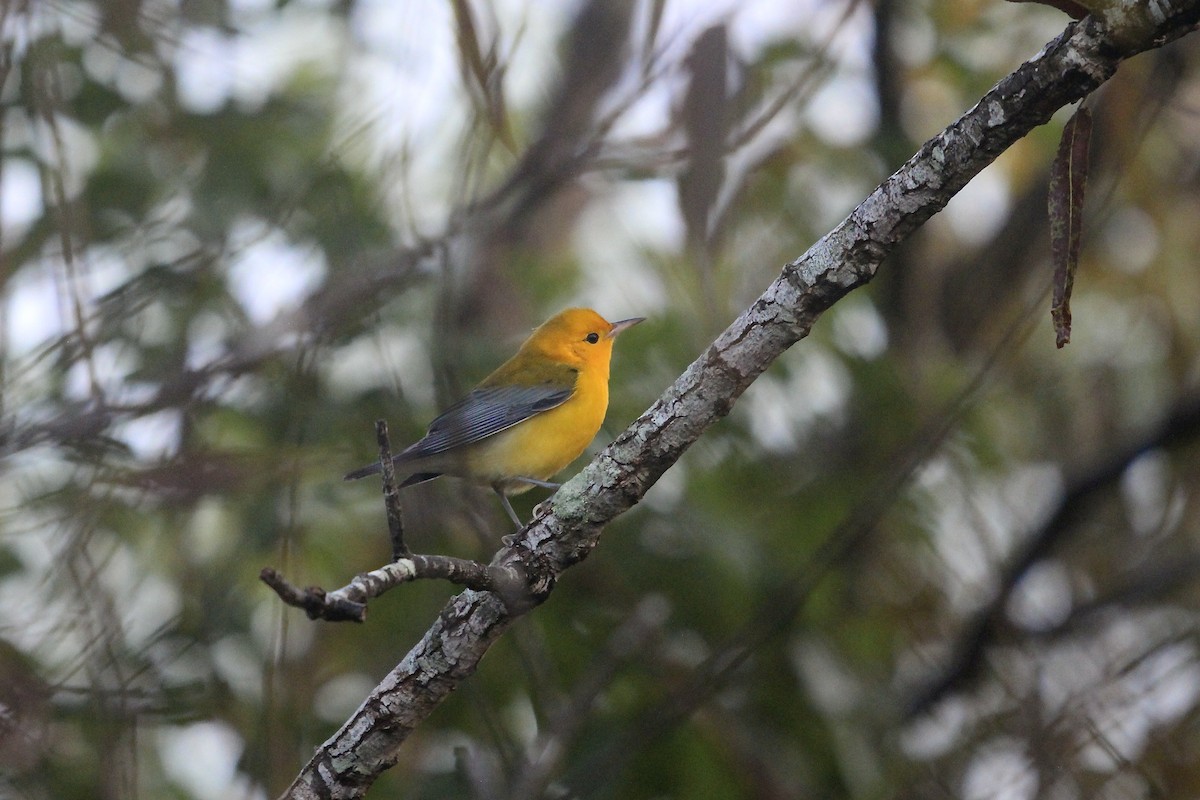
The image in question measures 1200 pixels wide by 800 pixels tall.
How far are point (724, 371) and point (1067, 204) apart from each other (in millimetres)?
749

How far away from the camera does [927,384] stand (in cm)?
576

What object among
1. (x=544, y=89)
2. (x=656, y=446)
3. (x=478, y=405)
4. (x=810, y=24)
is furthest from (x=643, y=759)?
(x=810, y=24)

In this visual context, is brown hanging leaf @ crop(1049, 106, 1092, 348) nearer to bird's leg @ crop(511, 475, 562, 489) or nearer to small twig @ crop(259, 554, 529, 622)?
small twig @ crop(259, 554, 529, 622)

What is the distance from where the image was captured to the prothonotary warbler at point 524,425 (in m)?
4.99

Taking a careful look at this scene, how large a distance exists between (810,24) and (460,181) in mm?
2212

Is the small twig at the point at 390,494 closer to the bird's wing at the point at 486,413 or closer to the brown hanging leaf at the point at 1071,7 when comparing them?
the brown hanging leaf at the point at 1071,7

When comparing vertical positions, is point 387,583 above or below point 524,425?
below

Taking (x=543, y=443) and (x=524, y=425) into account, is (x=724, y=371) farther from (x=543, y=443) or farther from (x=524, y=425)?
(x=524, y=425)

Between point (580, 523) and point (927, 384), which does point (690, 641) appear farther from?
point (580, 523)

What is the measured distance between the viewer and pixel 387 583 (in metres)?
1.96

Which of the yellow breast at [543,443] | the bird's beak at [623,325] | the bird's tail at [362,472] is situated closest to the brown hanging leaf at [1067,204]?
the bird's tail at [362,472]

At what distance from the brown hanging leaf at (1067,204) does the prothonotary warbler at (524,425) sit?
9.13 feet

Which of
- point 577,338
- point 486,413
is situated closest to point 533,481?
point 486,413

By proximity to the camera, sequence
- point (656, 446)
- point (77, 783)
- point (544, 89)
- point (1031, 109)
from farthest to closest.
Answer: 1. point (77, 783)
2. point (544, 89)
3. point (656, 446)
4. point (1031, 109)
